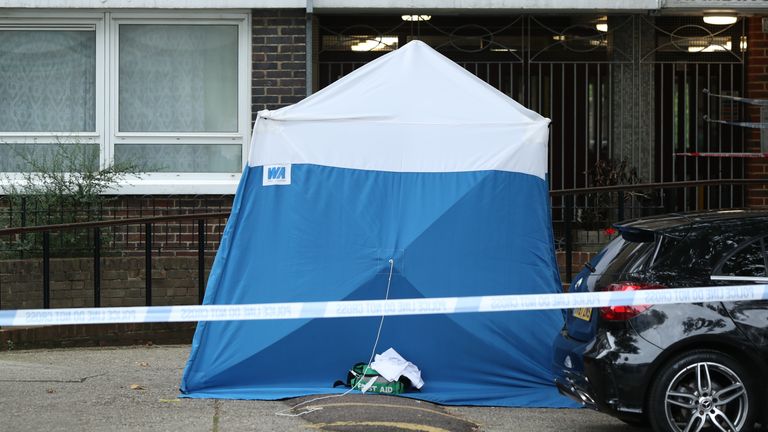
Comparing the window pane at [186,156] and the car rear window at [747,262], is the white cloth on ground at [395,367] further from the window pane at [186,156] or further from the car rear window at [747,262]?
the window pane at [186,156]

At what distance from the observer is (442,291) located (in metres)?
8.52

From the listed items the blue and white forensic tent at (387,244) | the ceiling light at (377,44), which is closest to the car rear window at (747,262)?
the blue and white forensic tent at (387,244)

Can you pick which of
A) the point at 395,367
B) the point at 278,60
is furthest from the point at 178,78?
the point at 395,367

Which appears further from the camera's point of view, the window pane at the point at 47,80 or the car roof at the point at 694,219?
the window pane at the point at 47,80

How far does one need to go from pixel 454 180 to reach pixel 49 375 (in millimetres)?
3733

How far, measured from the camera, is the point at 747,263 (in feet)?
23.1

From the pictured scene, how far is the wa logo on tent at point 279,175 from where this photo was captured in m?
8.66

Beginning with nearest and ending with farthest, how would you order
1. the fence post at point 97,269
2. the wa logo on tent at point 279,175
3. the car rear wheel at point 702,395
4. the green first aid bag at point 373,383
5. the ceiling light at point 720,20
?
the car rear wheel at point 702,395 → the green first aid bag at point 373,383 → the wa logo on tent at point 279,175 → the fence post at point 97,269 → the ceiling light at point 720,20

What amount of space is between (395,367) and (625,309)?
6.44 feet

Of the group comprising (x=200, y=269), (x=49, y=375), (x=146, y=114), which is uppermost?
(x=146, y=114)

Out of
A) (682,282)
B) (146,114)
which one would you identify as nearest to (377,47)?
(146,114)

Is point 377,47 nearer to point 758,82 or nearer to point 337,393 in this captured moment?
point 758,82

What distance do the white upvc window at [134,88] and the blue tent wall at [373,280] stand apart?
15.5 feet

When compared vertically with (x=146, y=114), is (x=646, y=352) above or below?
below
